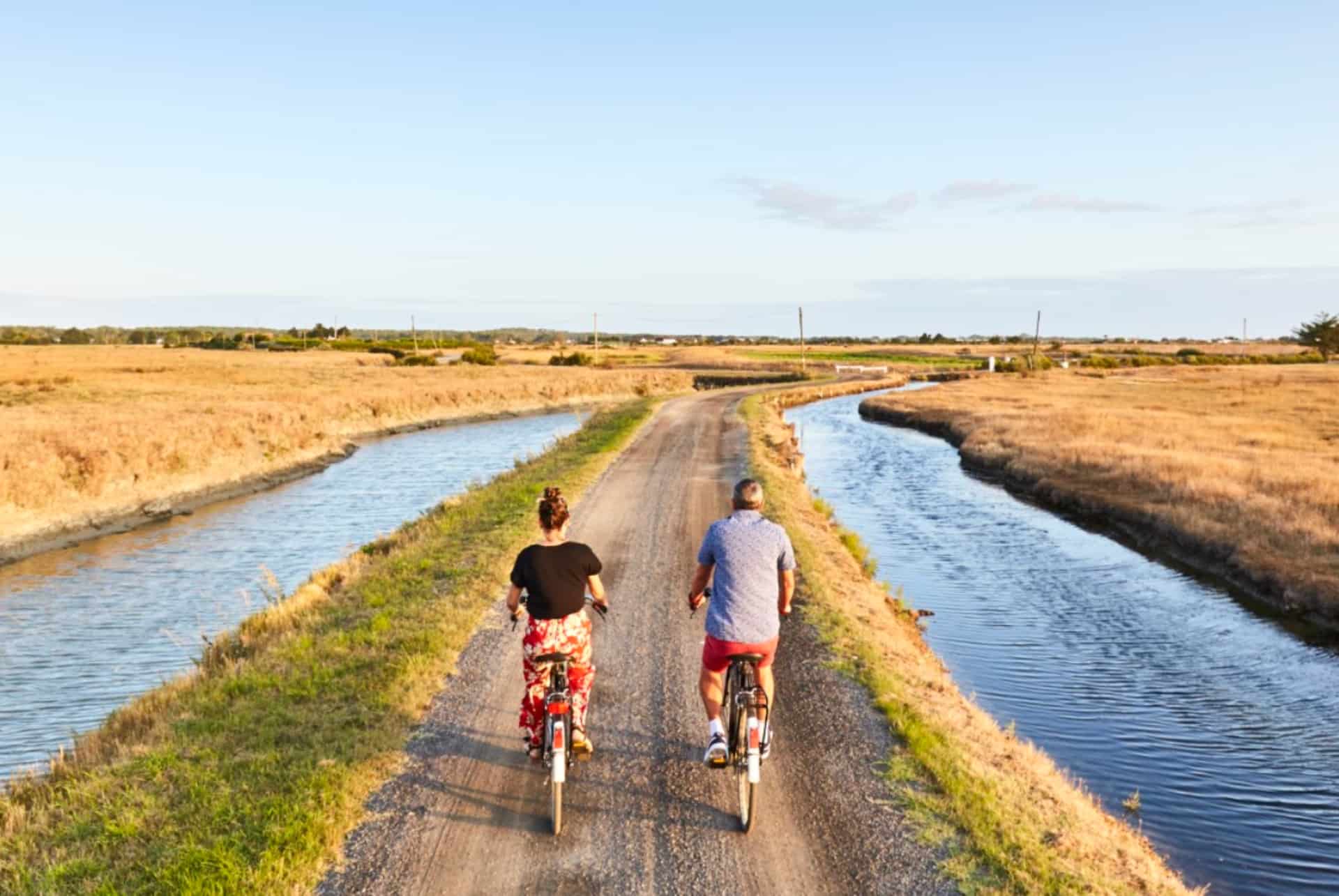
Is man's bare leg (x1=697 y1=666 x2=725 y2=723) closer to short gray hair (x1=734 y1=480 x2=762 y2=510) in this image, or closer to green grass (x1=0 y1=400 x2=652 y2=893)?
short gray hair (x1=734 y1=480 x2=762 y2=510)

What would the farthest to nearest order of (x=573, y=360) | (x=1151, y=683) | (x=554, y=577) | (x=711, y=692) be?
(x=573, y=360) → (x=1151, y=683) → (x=711, y=692) → (x=554, y=577)

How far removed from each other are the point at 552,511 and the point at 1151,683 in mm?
11742

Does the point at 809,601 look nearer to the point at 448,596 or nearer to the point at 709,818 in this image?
the point at 448,596

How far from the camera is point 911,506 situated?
3148cm

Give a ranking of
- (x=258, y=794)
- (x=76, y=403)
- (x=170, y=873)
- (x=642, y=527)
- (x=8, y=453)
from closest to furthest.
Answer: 1. (x=170, y=873)
2. (x=258, y=794)
3. (x=642, y=527)
4. (x=8, y=453)
5. (x=76, y=403)

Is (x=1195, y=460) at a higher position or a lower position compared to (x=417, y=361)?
lower

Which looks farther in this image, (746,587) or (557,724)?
(746,587)

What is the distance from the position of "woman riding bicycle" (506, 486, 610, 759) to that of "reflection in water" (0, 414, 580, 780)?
7.43 meters

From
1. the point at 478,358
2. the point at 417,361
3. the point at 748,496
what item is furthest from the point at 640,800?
the point at 478,358

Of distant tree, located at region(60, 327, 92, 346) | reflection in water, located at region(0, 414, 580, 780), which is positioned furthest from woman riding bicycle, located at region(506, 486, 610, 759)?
distant tree, located at region(60, 327, 92, 346)

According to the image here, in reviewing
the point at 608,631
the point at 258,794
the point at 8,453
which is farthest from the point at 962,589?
the point at 8,453

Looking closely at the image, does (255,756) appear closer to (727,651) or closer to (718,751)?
(718,751)

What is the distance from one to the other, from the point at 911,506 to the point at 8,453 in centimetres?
2643

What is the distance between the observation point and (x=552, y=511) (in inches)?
305
